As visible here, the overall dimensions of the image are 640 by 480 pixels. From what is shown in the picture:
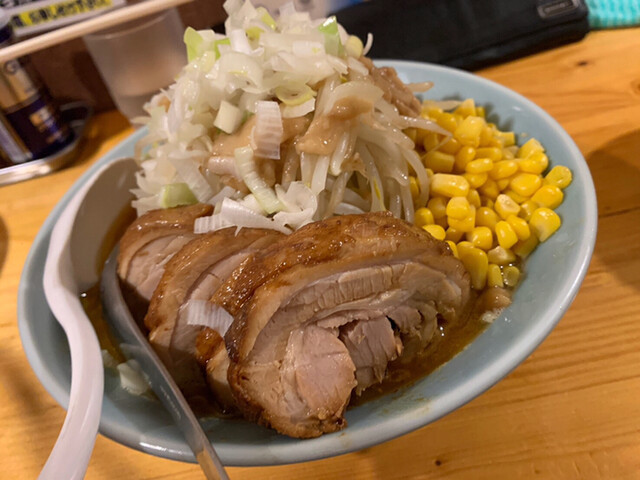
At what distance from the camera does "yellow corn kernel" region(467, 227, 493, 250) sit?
4.25 feet

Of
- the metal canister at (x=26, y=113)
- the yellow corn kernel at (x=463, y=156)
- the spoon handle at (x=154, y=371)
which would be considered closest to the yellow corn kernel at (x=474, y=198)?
the yellow corn kernel at (x=463, y=156)

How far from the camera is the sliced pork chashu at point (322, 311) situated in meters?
0.95

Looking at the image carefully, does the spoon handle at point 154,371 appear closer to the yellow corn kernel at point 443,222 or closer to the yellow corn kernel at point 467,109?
the yellow corn kernel at point 443,222

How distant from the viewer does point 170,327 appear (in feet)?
3.76

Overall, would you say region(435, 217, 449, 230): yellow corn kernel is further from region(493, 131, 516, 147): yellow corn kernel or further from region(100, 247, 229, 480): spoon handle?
region(100, 247, 229, 480): spoon handle

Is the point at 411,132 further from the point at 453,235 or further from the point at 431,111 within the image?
the point at 453,235

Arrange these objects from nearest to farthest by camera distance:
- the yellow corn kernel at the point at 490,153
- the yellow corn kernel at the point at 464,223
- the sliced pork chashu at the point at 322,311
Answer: the sliced pork chashu at the point at 322,311 → the yellow corn kernel at the point at 464,223 → the yellow corn kernel at the point at 490,153

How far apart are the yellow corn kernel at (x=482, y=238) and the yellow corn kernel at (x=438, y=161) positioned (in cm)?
25

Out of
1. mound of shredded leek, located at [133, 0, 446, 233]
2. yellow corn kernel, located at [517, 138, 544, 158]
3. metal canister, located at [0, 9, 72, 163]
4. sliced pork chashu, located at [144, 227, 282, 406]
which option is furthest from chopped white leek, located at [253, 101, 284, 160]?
metal canister, located at [0, 9, 72, 163]

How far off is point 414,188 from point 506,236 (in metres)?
0.30

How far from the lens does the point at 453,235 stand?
134 cm

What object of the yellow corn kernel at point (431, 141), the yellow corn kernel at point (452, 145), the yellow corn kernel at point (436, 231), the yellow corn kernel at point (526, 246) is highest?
the yellow corn kernel at point (431, 141)

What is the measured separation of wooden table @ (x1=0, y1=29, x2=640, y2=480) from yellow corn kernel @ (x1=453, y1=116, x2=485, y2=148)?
1.43ft

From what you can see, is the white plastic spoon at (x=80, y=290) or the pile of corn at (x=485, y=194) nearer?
the white plastic spoon at (x=80, y=290)
